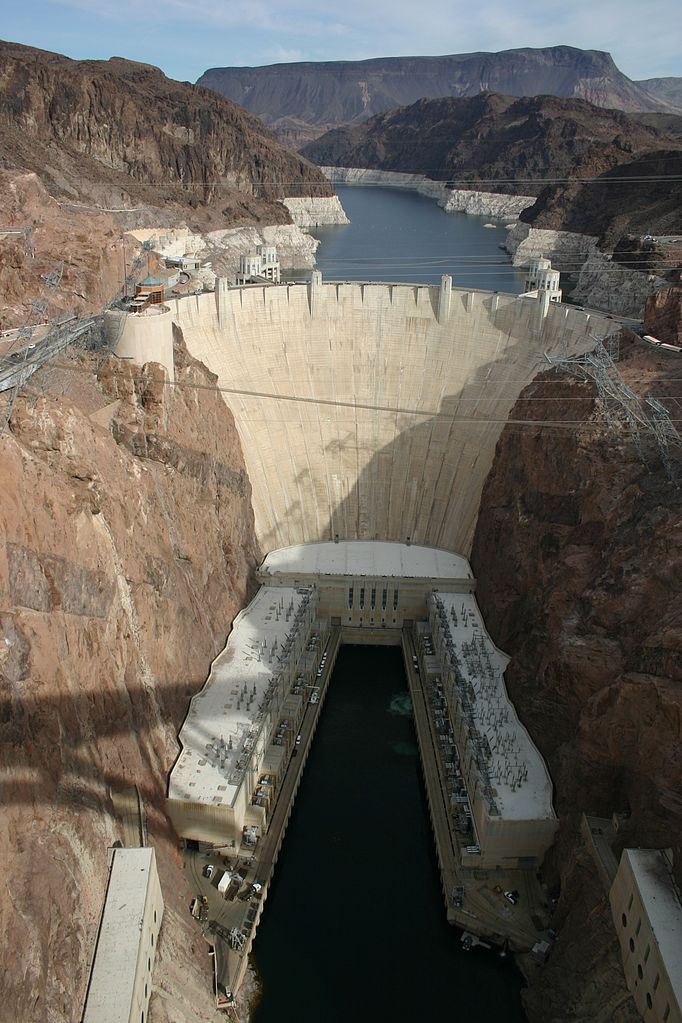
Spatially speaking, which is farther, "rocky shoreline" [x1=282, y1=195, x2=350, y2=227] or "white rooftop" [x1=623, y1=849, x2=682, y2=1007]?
"rocky shoreline" [x1=282, y1=195, x2=350, y2=227]

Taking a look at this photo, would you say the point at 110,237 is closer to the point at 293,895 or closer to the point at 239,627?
the point at 239,627

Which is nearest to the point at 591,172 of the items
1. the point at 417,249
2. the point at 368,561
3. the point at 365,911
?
the point at 417,249

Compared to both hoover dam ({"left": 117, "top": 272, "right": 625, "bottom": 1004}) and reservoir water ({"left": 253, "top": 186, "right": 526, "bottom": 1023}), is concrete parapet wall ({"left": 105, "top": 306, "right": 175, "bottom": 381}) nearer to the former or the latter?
hoover dam ({"left": 117, "top": 272, "right": 625, "bottom": 1004})

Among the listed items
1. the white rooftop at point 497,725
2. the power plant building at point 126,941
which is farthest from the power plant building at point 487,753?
the power plant building at point 126,941

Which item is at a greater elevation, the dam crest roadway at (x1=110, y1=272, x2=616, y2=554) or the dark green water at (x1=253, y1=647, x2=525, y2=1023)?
the dam crest roadway at (x1=110, y1=272, x2=616, y2=554)

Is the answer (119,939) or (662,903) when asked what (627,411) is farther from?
(119,939)

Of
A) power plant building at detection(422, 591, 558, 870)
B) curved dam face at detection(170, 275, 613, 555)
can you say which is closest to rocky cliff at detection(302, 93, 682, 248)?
curved dam face at detection(170, 275, 613, 555)
